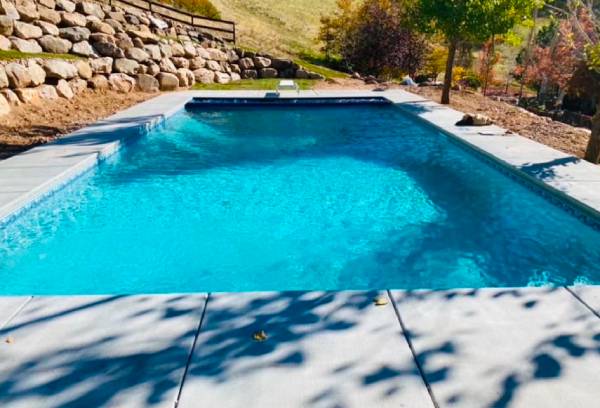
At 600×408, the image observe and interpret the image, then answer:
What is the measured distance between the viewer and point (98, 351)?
299 centimetres

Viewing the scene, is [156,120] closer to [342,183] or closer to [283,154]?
[283,154]

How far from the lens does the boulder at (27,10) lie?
1276 cm

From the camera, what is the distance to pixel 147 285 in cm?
504

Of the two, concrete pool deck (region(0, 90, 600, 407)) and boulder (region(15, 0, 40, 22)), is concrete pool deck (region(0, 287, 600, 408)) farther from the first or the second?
boulder (region(15, 0, 40, 22))

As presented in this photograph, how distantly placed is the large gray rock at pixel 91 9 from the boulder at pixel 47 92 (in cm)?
500

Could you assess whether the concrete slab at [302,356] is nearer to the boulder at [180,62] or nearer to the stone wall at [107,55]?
the stone wall at [107,55]

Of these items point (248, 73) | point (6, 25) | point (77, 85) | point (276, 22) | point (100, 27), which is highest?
point (276, 22)

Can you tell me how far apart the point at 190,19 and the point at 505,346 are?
68.0ft

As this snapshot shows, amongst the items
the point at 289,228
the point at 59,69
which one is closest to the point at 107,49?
the point at 59,69

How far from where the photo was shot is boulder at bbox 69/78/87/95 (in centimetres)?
1276

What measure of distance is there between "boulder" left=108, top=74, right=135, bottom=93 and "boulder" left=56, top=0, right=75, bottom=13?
2.47 m

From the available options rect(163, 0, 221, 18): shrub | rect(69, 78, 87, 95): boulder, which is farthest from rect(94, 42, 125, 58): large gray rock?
rect(163, 0, 221, 18): shrub

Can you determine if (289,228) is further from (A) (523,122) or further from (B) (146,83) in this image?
(B) (146,83)

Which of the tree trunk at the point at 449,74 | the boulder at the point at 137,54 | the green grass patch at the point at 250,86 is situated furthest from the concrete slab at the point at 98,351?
the green grass patch at the point at 250,86
